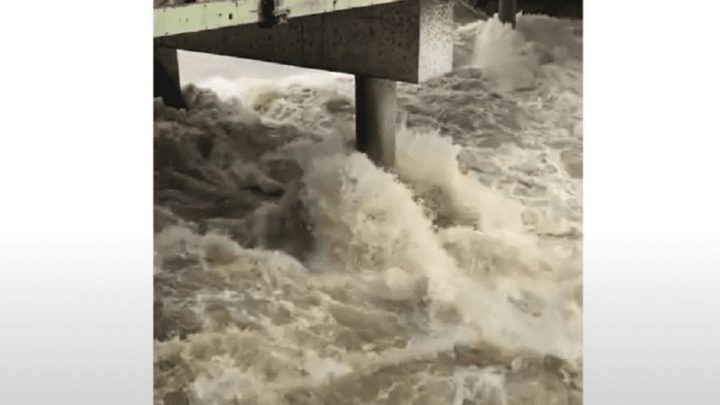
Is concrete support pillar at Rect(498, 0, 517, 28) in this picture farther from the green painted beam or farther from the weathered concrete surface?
the green painted beam

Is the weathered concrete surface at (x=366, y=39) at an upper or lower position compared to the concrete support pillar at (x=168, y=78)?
upper

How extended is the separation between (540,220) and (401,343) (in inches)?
15.3

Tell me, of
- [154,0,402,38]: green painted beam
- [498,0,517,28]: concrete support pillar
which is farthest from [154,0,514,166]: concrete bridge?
[498,0,517,28]: concrete support pillar

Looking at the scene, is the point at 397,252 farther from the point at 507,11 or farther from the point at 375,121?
the point at 507,11

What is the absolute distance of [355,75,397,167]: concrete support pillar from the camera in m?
2.18

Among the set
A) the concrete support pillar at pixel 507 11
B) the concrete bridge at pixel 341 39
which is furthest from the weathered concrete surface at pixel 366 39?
the concrete support pillar at pixel 507 11

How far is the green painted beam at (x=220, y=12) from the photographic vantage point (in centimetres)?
216

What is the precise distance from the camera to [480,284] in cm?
216

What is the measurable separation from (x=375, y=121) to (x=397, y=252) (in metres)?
0.28

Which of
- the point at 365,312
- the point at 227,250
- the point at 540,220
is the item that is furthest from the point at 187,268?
the point at 540,220

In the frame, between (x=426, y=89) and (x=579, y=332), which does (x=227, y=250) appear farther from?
(x=579, y=332)

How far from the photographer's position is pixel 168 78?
2.17 m

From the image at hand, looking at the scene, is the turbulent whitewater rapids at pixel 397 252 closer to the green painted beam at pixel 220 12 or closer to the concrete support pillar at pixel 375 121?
the concrete support pillar at pixel 375 121

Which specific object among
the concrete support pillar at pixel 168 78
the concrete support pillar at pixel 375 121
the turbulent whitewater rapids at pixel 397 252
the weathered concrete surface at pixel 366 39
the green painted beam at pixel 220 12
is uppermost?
the green painted beam at pixel 220 12
